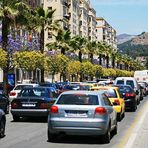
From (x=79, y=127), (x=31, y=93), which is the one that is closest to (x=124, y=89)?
(x=31, y=93)

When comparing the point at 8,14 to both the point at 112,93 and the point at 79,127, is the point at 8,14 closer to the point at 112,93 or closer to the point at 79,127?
Answer: the point at 112,93

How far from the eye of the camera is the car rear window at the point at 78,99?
1408 centimetres

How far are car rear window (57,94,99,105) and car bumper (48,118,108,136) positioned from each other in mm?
563

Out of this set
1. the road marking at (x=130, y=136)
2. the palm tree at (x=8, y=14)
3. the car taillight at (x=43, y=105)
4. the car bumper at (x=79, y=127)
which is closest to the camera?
the road marking at (x=130, y=136)

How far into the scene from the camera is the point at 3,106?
25.1 meters

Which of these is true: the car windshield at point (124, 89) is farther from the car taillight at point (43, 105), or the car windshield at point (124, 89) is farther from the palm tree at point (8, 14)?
the palm tree at point (8, 14)

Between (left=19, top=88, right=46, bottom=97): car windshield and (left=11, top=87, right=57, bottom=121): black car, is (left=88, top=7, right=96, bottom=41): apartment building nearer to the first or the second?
(left=19, top=88, right=46, bottom=97): car windshield

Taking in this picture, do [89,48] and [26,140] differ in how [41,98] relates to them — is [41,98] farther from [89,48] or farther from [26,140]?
[89,48]

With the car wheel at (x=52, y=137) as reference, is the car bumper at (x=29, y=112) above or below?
above

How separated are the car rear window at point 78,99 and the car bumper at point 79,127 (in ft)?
1.85

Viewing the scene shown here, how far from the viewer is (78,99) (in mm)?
14188

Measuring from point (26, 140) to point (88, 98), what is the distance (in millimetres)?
2188

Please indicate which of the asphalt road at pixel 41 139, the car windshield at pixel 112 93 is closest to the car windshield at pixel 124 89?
the car windshield at pixel 112 93

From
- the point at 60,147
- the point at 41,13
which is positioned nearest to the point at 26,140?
the point at 60,147
